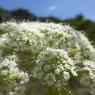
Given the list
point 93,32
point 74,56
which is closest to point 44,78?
point 74,56

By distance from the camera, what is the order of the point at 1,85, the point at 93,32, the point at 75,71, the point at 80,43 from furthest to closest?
1. the point at 93,32
2. the point at 80,43
3. the point at 75,71
4. the point at 1,85

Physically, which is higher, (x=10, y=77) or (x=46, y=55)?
(x=46, y=55)

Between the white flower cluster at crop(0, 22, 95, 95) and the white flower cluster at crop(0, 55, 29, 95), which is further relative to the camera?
the white flower cluster at crop(0, 22, 95, 95)

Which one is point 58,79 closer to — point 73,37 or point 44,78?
point 44,78

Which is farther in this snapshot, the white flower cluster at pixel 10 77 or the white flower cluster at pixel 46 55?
the white flower cluster at pixel 46 55

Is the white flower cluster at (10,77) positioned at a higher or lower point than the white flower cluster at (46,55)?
lower

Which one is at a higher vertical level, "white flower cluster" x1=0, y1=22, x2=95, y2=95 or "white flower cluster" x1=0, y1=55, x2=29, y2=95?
"white flower cluster" x1=0, y1=22, x2=95, y2=95

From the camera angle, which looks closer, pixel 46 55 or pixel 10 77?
pixel 10 77

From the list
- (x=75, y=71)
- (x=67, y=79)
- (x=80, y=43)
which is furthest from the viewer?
(x=80, y=43)
